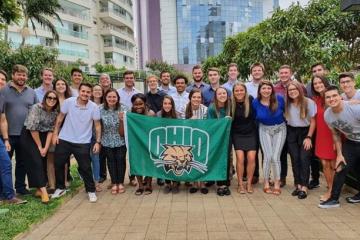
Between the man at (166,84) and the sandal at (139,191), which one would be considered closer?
the sandal at (139,191)

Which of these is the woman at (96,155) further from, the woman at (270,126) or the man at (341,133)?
the man at (341,133)

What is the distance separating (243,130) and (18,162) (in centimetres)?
369

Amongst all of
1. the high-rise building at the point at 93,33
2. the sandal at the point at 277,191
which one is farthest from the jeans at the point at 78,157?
the high-rise building at the point at 93,33

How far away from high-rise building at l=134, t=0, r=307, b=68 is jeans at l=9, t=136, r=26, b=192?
112 meters

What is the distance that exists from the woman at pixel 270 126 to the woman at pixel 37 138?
10.5 feet

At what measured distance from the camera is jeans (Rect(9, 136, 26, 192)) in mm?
7188

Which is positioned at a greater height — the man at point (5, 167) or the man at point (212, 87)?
the man at point (212, 87)

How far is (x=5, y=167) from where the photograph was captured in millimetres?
6789

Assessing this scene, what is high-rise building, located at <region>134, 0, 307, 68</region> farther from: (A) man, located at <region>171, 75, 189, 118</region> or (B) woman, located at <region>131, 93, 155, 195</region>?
(B) woman, located at <region>131, 93, 155, 195</region>

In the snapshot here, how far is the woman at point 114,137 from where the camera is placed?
24.8 ft

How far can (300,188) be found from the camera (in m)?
7.11

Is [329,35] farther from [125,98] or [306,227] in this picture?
[306,227]

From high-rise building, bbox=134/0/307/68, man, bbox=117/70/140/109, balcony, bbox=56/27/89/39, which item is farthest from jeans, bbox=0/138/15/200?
high-rise building, bbox=134/0/307/68

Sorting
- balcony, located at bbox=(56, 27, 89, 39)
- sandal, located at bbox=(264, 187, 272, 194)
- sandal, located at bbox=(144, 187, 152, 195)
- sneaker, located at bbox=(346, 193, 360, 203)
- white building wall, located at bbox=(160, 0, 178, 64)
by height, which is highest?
white building wall, located at bbox=(160, 0, 178, 64)
